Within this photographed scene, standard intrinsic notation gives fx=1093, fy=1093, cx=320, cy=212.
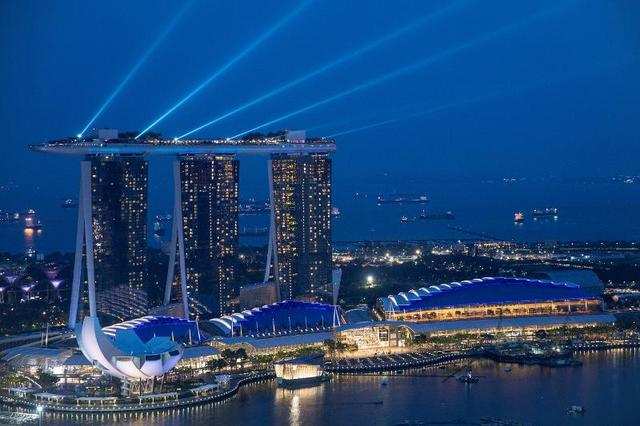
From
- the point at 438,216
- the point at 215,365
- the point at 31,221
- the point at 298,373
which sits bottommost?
the point at 298,373

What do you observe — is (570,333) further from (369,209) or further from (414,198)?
(414,198)

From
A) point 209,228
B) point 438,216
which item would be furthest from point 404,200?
point 209,228

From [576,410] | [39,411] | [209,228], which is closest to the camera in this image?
[576,410]

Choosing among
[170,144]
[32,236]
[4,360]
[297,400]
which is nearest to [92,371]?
[4,360]

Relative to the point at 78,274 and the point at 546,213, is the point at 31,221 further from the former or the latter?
the point at 78,274

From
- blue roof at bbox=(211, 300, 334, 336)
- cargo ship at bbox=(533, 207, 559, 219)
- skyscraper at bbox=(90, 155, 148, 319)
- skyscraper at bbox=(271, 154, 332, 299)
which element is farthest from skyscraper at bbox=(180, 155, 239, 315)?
cargo ship at bbox=(533, 207, 559, 219)

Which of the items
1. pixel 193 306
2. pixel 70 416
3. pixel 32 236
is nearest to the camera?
pixel 70 416

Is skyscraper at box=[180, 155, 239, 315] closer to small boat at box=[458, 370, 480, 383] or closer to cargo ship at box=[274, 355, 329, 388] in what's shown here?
cargo ship at box=[274, 355, 329, 388]

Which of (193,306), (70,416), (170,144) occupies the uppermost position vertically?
(170,144)

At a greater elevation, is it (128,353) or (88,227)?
(88,227)
